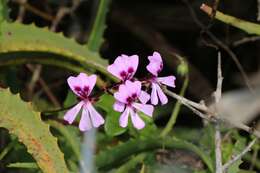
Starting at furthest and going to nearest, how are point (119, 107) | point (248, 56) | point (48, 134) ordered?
point (248, 56) < point (48, 134) < point (119, 107)

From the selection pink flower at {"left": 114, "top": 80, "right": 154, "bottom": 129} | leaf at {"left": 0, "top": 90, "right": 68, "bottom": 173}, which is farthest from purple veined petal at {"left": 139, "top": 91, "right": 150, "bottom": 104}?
leaf at {"left": 0, "top": 90, "right": 68, "bottom": 173}

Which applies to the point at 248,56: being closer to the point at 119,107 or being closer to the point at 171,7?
the point at 171,7

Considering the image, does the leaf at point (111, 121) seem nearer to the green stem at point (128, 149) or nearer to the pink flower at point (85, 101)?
the green stem at point (128, 149)

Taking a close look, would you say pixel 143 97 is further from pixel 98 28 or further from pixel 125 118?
pixel 98 28

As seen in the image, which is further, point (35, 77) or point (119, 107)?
point (35, 77)

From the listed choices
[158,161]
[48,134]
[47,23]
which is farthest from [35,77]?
[48,134]

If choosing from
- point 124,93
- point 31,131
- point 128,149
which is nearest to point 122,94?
point 124,93
